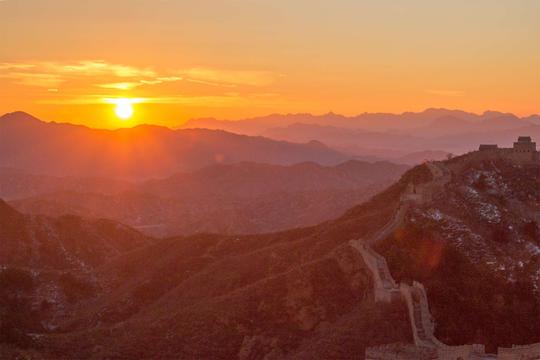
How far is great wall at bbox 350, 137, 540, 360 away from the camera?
35.8 meters

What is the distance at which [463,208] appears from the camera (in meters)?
58.8

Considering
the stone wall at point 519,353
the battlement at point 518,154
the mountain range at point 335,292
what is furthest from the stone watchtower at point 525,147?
the stone wall at point 519,353

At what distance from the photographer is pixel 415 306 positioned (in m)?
41.8

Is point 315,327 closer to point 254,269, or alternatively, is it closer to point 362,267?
point 362,267

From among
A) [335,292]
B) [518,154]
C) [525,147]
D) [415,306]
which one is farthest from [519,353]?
[525,147]

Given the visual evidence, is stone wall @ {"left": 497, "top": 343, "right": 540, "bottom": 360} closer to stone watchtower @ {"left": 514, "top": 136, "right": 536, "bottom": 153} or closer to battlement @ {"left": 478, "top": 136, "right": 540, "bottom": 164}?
battlement @ {"left": 478, "top": 136, "right": 540, "bottom": 164}

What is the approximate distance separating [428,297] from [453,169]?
86.9 feet

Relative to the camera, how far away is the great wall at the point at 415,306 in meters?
35.8

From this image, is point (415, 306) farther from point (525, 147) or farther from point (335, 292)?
point (525, 147)

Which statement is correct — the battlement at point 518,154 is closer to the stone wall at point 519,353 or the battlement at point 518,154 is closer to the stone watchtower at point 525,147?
the stone watchtower at point 525,147

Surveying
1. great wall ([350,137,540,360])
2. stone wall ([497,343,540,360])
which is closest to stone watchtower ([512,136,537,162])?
great wall ([350,137,540,360])

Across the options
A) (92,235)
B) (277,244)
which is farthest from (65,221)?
(277,244)

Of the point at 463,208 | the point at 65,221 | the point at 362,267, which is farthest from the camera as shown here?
the point at 65,221

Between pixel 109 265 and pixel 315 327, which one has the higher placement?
pixel 315 327
